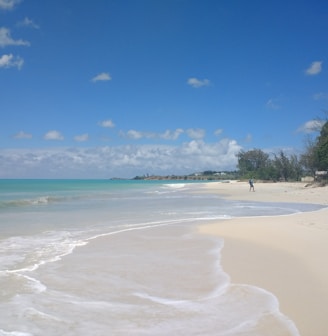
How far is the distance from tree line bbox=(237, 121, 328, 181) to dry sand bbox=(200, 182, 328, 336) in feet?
136

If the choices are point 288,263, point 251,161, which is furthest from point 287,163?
point 288,263

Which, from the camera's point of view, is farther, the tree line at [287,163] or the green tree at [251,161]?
the green tree at [251,161]

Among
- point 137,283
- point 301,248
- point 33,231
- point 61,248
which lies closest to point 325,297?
point 137,283

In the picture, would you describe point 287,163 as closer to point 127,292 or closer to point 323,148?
point 323,148

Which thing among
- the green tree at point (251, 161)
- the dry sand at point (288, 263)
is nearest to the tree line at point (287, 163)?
the green tree at point (251, 161)

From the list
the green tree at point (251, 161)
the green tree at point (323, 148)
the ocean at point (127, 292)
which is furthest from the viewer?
the green tree at point (251, 161)

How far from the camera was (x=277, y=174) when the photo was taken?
87.1 meters

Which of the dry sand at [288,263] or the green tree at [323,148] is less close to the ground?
the green tree at [323,148]

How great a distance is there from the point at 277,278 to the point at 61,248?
5841 millimetres

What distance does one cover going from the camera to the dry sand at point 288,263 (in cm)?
527

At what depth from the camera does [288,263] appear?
8.11 m

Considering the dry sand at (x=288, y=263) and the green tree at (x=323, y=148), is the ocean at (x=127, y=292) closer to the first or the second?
the dry sand at (x=288, y=263)

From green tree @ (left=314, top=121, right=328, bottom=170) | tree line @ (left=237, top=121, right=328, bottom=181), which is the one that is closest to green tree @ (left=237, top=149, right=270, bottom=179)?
tree line @ (left=237, top=121, right=328, bottom=181)

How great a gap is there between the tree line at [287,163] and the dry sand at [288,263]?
4138cm
